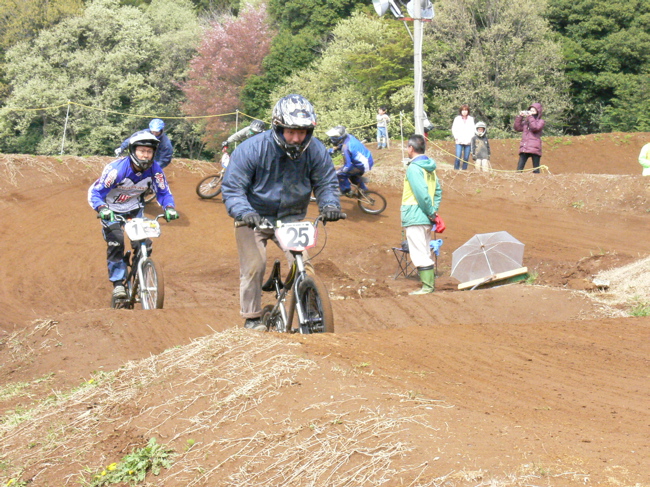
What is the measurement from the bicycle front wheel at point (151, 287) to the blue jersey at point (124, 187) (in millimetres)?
870

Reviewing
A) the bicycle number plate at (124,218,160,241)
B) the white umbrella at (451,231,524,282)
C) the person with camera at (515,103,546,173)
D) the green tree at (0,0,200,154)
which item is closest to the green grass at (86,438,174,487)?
the bicycle number plate at (124,218,160,241)

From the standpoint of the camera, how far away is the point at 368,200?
16.9m

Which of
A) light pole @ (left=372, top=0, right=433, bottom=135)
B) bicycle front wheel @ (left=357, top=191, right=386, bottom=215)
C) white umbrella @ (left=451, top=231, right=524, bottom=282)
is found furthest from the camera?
light pole @ (left=372, top=0, right=433, bottom=135)

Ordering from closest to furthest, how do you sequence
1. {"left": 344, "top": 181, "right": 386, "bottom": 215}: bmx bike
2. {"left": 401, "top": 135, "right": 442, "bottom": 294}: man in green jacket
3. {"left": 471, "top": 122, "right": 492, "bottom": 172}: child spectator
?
{"left": 401, "top": 135, "right": 442, "bottom": 294}: man in green jacket < {"left": 344, "top": 181, "right": 386, "bottom": 215}: bmx bike < {"left": 471, "top": 122, "right": 492, "bottom": 172}: child spectator

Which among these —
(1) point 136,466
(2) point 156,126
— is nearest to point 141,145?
(2) point 156,126

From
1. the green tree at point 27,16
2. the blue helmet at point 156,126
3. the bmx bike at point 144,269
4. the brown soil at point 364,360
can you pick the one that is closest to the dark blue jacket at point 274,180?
the brown soil at point 364,360

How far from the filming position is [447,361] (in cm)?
593

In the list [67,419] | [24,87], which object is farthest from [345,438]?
[24,87]

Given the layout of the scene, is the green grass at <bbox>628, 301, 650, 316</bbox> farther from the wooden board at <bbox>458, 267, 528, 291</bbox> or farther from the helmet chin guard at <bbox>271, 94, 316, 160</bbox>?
the helmet chin guard at <bbox>271, 94, 316, 160</bbox>

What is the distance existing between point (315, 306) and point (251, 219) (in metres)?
0.89

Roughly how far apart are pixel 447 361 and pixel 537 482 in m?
2.52

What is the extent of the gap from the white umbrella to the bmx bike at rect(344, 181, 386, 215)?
5295 mm

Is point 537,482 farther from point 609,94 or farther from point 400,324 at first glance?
point 609,94

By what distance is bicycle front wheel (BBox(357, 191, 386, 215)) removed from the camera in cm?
1692
